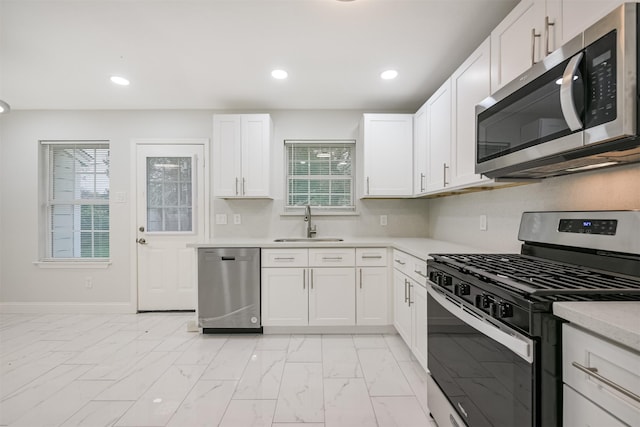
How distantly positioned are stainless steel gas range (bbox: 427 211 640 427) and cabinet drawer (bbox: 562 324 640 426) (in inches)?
1.3

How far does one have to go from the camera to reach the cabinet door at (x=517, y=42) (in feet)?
4.31

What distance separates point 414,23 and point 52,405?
11.4 ft

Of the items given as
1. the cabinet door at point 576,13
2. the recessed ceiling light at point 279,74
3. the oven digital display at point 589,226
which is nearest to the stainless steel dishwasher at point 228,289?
the recessed ceiling light at point 279,74

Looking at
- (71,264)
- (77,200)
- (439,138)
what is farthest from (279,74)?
(71,264)

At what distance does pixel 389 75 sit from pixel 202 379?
300cm

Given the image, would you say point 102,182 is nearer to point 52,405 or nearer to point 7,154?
point 7,154

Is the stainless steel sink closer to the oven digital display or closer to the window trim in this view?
the window trim

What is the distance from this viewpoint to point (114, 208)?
3.58 metres

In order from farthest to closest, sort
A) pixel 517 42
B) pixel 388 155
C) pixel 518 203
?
pixel 388 155
pixel 518 203
pixel 517 42

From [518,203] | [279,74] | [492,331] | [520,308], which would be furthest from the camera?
[279,74]

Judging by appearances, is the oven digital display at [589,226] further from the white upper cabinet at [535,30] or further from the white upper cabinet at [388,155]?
the white upper cabinet at [388,155]

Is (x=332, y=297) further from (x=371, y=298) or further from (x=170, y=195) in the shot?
(x=170, y=195)

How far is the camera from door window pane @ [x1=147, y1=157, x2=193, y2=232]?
3.58 metres

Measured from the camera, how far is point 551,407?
83 centimetres
